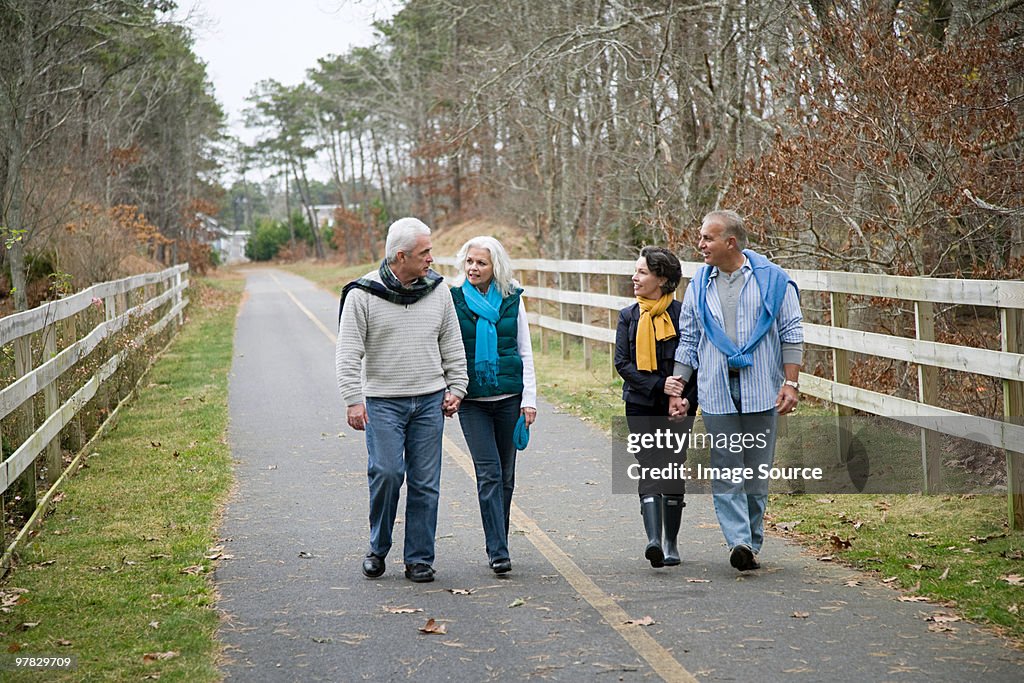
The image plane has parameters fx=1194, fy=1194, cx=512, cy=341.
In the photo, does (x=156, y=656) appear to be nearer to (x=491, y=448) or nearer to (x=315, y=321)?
(x=491, y=448)

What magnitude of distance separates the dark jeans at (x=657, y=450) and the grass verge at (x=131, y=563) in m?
2.45

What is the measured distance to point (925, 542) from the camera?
704cm

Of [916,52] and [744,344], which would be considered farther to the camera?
[916,52]

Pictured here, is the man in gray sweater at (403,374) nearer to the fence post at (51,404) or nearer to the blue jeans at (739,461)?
the blue jeans at (739,461)

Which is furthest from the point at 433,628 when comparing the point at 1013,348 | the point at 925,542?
the point at 1013,348

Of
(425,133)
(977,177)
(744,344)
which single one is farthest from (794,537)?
(425,133)

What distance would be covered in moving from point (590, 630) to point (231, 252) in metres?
140

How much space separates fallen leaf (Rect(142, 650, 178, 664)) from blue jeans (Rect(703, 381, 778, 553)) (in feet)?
9.60

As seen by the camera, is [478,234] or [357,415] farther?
[478,234]

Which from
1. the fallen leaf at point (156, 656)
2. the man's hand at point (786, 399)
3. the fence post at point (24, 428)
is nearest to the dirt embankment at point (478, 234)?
the fence post at point (24, 428)

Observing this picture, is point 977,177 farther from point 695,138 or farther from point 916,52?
point 695,138

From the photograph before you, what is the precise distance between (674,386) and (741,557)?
984 mm

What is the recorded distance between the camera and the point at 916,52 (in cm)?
1041

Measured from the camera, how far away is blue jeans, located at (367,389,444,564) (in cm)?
645
